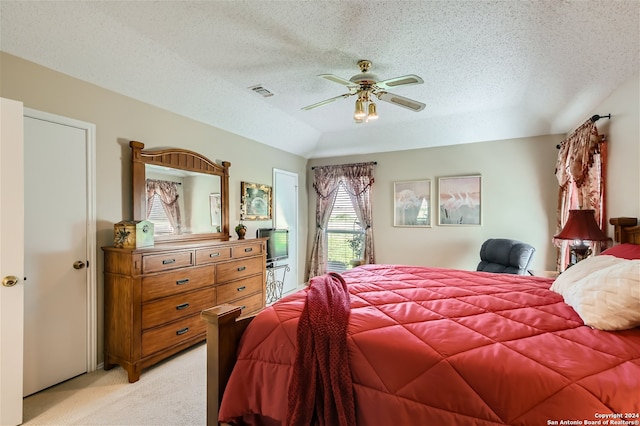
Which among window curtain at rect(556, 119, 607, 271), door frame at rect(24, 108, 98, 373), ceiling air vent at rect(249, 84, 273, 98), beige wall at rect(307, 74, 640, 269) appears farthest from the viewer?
beige wall at rect(307, 74, 640, 269)

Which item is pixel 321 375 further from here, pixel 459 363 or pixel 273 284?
pixel 273 284

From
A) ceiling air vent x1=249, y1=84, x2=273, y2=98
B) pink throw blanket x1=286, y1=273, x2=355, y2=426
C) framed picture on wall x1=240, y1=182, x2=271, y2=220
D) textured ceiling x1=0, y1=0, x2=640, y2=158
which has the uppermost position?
ceiling air vent x1=249, y1=84, x2=273, y2=98

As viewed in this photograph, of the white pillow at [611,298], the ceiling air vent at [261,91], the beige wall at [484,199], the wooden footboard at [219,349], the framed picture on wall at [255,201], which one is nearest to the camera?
the white pillow at [611,298]

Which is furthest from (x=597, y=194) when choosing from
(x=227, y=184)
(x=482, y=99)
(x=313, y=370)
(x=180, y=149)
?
(x=180, y=149)

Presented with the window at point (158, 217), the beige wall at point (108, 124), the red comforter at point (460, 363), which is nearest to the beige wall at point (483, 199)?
the red comforter at point (460, 363)

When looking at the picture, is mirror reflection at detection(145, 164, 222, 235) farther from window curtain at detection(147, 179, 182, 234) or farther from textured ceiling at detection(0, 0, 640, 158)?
textured ceiling at detection(0, 0, 640, 158)

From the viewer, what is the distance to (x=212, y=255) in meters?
3.19

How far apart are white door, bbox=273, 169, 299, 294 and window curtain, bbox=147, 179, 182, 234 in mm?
1816

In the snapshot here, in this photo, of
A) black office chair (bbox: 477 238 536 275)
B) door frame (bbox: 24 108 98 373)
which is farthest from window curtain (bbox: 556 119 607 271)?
door frame (bbox: 24 108 98 373)

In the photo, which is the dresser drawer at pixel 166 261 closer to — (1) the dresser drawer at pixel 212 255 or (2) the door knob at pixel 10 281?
(1) the dresser drawer at pixel 212 255

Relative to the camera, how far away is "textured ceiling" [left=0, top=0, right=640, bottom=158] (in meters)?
1.98

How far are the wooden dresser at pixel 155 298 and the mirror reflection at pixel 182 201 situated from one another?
50 centimetres

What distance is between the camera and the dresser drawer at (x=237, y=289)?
328cm

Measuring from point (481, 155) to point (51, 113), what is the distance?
16.8 feet
